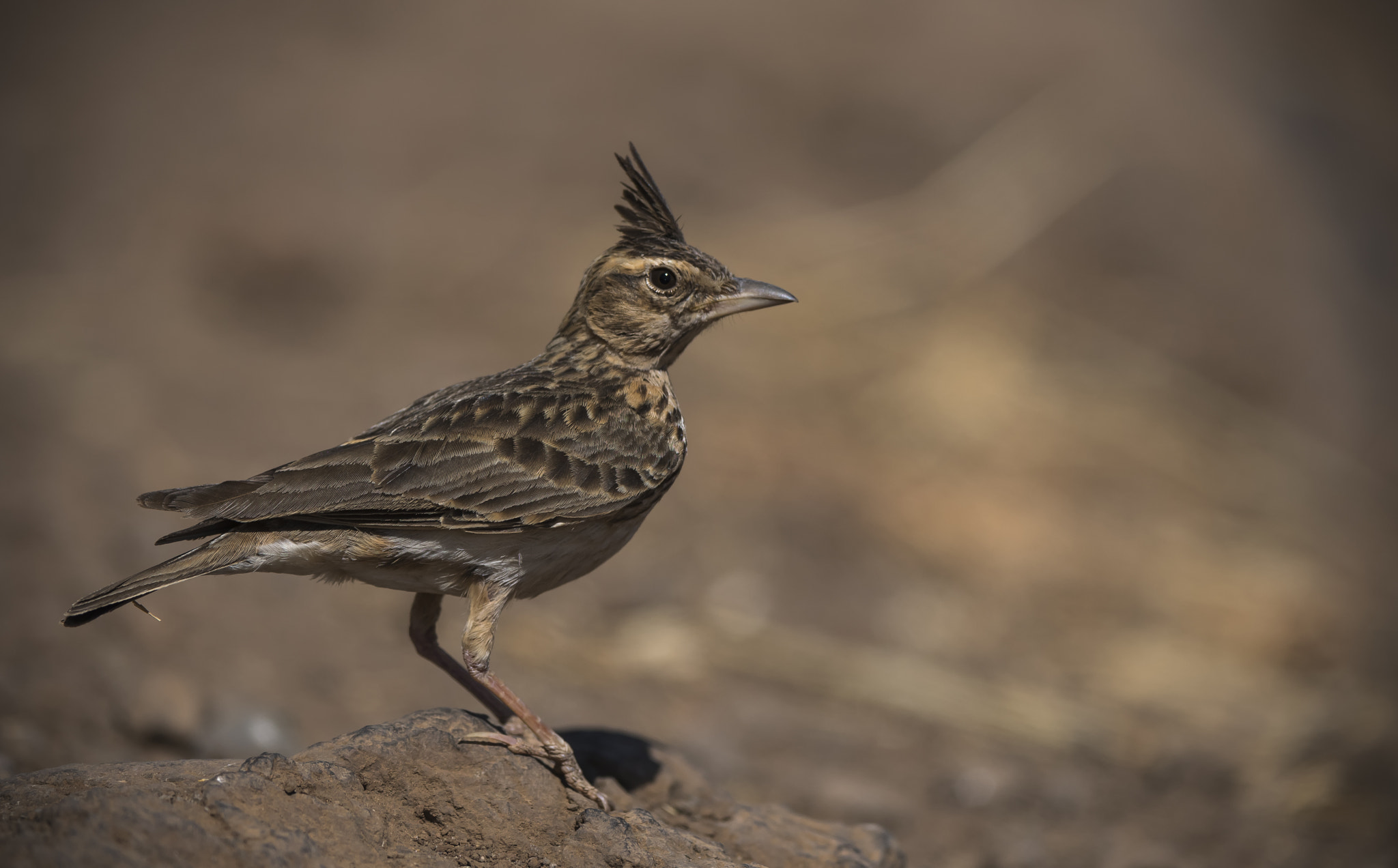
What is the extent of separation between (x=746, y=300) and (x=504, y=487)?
1.52m

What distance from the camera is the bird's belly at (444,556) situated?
4.32 metres

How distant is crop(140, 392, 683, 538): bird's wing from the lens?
14.1 ft

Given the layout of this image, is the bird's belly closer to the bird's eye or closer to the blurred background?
the bird's eye

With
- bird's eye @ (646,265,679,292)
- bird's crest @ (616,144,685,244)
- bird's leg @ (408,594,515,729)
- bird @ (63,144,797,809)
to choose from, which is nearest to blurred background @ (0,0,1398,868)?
bird's leg @ (408,594,515,729)

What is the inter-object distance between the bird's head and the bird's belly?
1.00m

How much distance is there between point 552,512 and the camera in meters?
4.59

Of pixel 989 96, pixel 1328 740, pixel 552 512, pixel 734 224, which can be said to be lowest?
pixel 552 512

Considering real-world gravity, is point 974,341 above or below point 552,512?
above

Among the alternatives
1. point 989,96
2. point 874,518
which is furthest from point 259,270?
point 989,96

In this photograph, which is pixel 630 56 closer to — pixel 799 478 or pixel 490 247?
pixel 490 247

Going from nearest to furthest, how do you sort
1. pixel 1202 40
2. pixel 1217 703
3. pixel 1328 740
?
pixel 1328 740 < pixel 1217 703 < pixel 1202 40

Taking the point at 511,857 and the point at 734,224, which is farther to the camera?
the point at 734,224

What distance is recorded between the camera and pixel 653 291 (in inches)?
210

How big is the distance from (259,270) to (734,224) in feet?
17.9
